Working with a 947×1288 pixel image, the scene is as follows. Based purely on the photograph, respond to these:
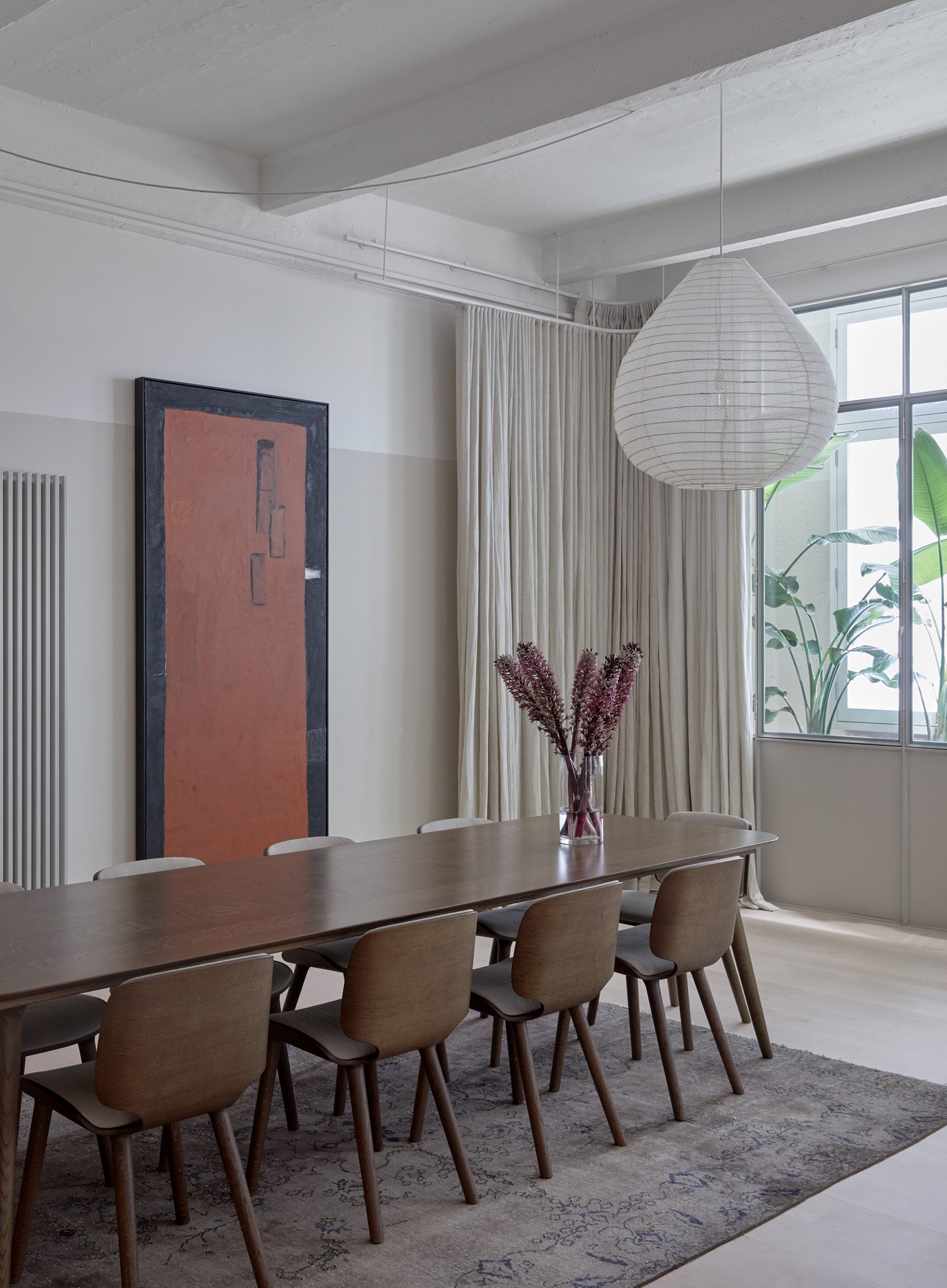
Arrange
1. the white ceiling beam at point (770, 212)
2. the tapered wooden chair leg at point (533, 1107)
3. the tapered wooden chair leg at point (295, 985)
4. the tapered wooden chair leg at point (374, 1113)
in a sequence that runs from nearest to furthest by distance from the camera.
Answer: the tapered wooden chair leg at point (533, 1107) → the tapered wooden chair leg at point (374, 1113) → the tapered wooden chair leg at point (295, 985) → the white ceiling beam at point (770, 212)

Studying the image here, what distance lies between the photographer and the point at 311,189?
202 inches

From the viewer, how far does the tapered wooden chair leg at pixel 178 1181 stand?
2.84m

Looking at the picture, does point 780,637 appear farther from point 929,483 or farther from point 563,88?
point 563,88

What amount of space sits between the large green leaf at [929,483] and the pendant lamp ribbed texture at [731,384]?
2190 millimetres

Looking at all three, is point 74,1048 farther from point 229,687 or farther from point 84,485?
point 84,485

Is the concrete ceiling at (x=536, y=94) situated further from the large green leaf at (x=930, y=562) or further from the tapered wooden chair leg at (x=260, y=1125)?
the tapered wooden chair leg at (x=260, y=1125)

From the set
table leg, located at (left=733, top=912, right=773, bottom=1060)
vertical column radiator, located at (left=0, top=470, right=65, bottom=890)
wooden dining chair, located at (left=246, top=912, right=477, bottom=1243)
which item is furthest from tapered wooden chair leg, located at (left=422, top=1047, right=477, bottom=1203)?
vertical column radiator, located at (left=0, top=470, right=65, bottom=890)

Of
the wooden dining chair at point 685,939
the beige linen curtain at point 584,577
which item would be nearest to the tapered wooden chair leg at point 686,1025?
the wooden dining chair at point 685,939

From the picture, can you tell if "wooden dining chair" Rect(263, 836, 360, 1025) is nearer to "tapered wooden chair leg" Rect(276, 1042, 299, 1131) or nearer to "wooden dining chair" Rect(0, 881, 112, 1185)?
"tapered wooden chair leg" Rect(276, 1042, 299, 1131)

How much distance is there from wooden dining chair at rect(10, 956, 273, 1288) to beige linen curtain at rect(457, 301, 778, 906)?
11.6 feet

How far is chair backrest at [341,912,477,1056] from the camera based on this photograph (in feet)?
9.32

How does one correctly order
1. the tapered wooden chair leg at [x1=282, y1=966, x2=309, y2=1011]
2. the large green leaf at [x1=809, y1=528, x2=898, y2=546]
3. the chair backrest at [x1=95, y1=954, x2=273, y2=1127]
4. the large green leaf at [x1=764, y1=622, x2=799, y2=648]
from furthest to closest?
the large green leaf at [x1=764, y1=622, x2=799, y2=648] < the large green leaf at [x1=809, y1=528, x2=898, y2=546] < the tapered wooden chair leg at [x1=282, y1=966, x2=309, y2=1011] < the chair backrest at [x1=95, y1=954, x2=273, y2=1127]

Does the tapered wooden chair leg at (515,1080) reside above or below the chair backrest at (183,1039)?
below

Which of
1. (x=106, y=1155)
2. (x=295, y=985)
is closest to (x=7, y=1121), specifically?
(x=106, y=1155)
